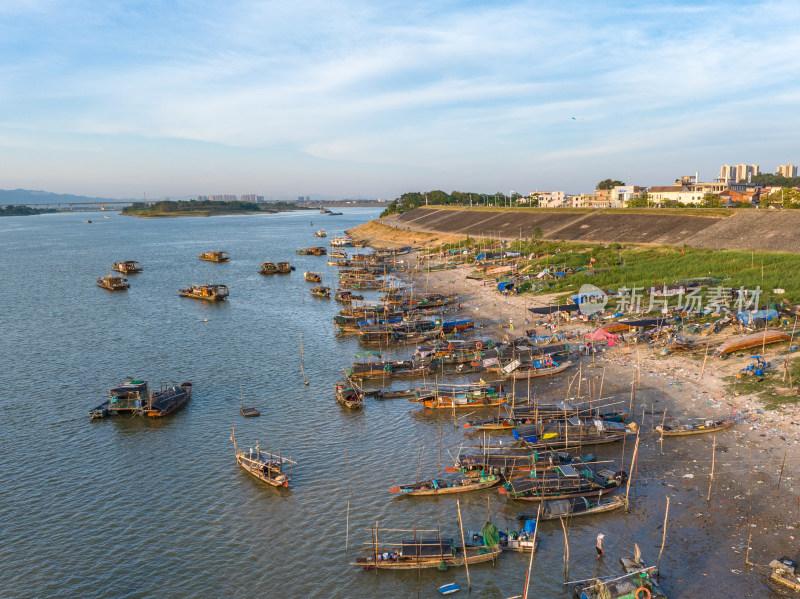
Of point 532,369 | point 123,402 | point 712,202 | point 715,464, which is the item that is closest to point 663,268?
point 532,369

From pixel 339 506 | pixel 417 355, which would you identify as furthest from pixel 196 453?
pixel 417 355

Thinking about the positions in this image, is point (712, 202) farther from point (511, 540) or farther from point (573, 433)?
point (511, 540)

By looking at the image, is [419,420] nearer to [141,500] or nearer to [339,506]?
[339,506]

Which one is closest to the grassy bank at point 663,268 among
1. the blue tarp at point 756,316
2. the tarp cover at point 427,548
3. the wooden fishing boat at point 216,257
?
the blue tarp at point 756,316

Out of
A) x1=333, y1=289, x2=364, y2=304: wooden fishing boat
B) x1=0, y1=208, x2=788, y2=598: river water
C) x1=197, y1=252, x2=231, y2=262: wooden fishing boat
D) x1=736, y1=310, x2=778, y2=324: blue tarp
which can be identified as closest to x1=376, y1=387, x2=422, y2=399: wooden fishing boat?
x1=0, y1=208, x2=788, y2=598: river water

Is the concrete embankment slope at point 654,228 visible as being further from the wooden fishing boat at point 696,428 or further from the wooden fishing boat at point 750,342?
the wooden fishing boat at point 696,428

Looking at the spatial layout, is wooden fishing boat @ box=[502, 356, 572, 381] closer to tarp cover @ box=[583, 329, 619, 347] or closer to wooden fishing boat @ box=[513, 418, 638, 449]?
tarp cover @ box=[583, 329, 619, 347]
